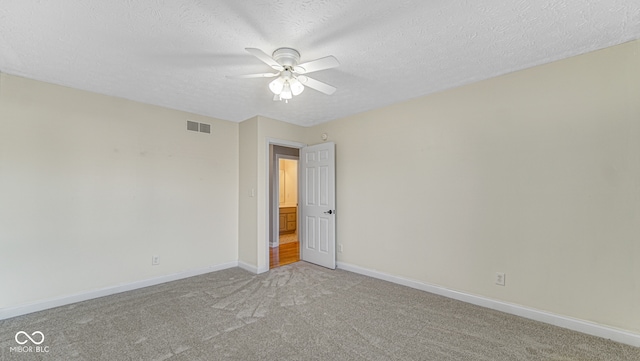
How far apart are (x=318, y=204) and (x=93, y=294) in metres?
3.12

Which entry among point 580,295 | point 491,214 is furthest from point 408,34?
point 580,295

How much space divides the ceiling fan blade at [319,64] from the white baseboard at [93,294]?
3.29 meters

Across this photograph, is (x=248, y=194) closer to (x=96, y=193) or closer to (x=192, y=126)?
(x=192, y=126)

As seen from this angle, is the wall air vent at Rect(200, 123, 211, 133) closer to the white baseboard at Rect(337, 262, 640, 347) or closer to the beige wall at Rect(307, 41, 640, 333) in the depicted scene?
the beige wall at Rect(307, 41, 640, 333)

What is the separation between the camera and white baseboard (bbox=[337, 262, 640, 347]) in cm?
211

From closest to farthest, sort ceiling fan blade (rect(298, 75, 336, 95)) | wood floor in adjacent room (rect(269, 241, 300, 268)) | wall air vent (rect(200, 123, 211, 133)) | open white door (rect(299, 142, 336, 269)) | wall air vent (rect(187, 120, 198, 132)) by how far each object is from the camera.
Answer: ceiling fan blade (rect(298, 75, 336, 95)) < wall air vent (rect(187, 120, 198, 132)) < wall air vent (rect(200, 123, 211, 133)) < open white door (rect(299, 142, 336, 269)) < wood floor in adjacent room (rect(269, 241, 300, 268))

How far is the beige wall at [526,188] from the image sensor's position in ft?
7.05

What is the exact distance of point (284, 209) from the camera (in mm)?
7012

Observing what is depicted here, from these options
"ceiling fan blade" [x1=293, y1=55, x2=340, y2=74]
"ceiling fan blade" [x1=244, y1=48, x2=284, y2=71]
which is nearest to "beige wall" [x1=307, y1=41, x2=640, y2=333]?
"ceiling fan blade" [x1=293, y1=55, x2=340, y2=74]

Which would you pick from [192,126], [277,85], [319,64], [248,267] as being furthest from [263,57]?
[248,267]

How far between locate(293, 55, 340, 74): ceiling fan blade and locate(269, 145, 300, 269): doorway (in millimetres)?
3207

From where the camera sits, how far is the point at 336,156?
4281 mm

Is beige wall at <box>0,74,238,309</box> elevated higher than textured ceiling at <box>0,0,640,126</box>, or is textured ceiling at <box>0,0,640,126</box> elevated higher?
textured ceiling at <box>0,0,640,126</box>

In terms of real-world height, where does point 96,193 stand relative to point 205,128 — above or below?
below
